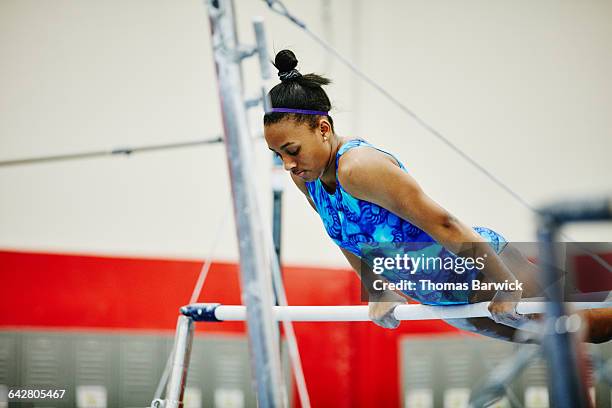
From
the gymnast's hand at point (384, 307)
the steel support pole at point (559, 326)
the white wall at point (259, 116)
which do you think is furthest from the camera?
the white wall at point (259, 116)

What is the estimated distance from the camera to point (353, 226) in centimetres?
125

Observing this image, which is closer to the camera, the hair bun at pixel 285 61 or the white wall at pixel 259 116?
the hair bun at pixel 285 61

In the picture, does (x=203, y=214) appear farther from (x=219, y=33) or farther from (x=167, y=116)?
(x=219, y=33)

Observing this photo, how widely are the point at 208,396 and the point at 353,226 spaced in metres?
1.35

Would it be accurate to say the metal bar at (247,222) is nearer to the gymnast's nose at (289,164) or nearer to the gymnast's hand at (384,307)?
the gymnast's nose at (289,164)

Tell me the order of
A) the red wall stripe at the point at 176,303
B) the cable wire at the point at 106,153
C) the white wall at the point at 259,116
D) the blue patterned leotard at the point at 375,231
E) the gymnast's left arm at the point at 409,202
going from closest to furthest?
the gymnast's left arm at the point at 409,202 < the blue patterned leotard at the point at 375,231 < the cable wire at the point at 106,153 < the red wall stripe at the point at 176,303 < the white wall at the point at 259,116

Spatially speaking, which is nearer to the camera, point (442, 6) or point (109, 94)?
point (109, 94)

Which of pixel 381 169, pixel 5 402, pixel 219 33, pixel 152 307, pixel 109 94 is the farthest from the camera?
pixel 109 94

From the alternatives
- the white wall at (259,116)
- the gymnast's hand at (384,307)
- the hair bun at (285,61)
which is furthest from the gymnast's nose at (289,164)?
the white wall at (259,116)

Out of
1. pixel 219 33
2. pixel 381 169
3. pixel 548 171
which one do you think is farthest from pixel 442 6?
pixel 219 33

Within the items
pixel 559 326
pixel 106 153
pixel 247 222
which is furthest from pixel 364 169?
pixel 106 153

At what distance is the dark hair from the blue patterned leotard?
0.10 meters

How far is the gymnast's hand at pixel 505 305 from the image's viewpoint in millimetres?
1177

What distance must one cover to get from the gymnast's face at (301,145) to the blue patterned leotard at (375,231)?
37mm
